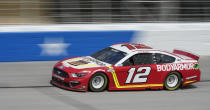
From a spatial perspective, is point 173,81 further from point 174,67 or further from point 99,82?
point 99,82

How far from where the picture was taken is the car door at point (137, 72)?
9.65 metres

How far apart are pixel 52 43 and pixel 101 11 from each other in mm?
2313

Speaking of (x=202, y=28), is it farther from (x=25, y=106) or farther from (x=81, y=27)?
(x=25, y=106)

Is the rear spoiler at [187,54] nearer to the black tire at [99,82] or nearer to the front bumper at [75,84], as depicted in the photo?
the black tire at [99,82]

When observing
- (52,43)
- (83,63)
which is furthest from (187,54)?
(52,43)

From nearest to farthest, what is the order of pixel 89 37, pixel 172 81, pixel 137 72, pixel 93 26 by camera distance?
1. pixel 137 72
2. pixel 172 81
3. pixel 89 37
4. pixel 93 26

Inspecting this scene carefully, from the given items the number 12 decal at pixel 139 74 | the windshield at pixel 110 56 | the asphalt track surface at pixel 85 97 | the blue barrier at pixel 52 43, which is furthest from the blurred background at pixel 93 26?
the number 12 decal at pixel 139 74

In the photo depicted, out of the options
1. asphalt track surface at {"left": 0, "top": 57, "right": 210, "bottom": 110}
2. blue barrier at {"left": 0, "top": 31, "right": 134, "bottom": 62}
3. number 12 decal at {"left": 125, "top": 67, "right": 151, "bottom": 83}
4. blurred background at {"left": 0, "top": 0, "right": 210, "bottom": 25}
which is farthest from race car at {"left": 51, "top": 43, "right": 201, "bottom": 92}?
blurred background at {"left": 0, "top": 0, "right": 210, "bottom": 25}

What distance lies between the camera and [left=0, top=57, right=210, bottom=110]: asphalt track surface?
8.18 metres

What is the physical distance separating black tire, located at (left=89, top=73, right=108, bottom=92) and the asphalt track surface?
131mm

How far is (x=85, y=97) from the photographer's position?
8.93 metres

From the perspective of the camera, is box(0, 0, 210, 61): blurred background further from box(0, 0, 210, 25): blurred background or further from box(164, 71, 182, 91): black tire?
box(164, 71, 182, 91): black tire

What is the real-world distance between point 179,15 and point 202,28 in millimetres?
1041

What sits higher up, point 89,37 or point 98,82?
point 89,37
